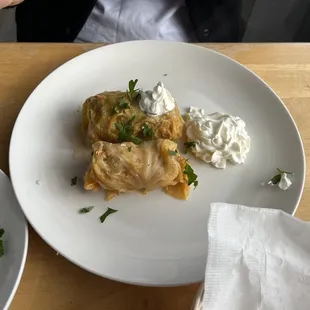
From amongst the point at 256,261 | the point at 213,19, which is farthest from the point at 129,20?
the point at 256,261

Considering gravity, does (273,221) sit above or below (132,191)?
above

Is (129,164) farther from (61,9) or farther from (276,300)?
(61,9)

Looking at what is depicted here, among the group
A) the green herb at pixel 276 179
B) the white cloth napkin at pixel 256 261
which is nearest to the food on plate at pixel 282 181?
the green herb at pixel 276 179

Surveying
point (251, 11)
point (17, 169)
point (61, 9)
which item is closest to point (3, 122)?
point (17, 169)

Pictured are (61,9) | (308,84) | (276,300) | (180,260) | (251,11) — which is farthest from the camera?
(251,11)

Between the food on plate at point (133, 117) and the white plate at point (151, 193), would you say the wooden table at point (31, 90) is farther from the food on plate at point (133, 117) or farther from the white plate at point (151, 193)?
the food on plate at point (133, 117)

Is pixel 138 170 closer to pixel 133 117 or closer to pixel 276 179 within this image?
pixel 133 117

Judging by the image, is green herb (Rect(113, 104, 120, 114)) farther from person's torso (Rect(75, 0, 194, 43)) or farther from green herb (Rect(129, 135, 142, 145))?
person's torso (Rect(75, 0, 194, 43))

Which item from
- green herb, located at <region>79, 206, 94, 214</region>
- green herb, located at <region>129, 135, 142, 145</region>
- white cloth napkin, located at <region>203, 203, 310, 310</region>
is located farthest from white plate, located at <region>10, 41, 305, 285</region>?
white cloth napkin, located at <region>203, 203, 310, 310</region>
